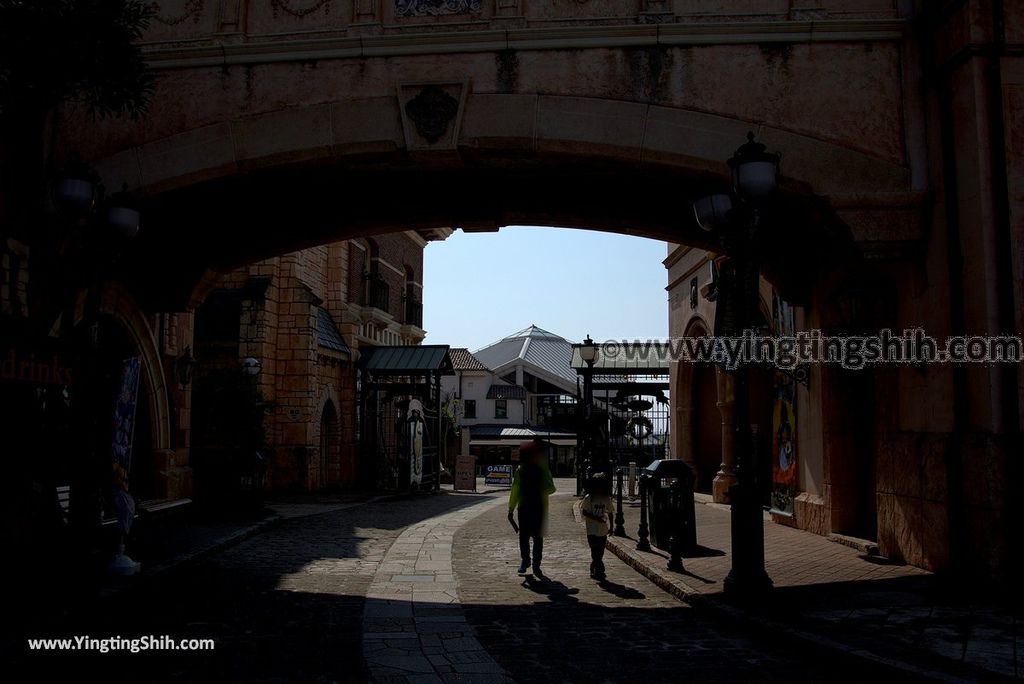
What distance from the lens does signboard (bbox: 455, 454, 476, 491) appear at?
29.0 meters

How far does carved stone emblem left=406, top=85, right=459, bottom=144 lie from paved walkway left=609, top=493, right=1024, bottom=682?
5.81 meters

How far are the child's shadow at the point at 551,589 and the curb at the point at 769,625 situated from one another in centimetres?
101

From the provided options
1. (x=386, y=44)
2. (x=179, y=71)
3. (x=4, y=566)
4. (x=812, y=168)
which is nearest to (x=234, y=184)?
(x=179, y=71)

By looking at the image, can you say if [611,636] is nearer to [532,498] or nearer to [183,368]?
[532,498]

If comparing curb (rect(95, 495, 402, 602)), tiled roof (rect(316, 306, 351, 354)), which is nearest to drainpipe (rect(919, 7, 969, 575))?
curb (rect(95, 495, 402, 602))

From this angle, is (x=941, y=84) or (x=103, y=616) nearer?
(x=103, y=616)

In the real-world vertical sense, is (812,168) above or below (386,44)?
below

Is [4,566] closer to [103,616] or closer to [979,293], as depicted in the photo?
[103,616]

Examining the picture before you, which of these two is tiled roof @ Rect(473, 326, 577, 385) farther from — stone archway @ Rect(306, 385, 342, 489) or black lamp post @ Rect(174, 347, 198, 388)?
black lamp post @ Rect(174, 347, 198, 388)

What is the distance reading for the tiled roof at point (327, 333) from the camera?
2438 cm

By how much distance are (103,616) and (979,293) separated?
8.74m

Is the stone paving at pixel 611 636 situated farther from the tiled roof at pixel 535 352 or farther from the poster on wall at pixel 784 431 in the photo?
the tiled roof at pixel 535 352

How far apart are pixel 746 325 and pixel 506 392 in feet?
165

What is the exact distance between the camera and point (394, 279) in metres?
32.8
